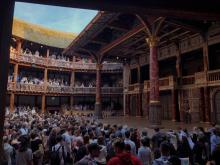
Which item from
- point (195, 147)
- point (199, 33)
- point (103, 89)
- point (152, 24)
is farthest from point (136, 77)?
point (195, 147)

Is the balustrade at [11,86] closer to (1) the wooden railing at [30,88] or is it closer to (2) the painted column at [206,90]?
(1) the wooden railing at [30,88]

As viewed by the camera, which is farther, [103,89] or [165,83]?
[103,89]

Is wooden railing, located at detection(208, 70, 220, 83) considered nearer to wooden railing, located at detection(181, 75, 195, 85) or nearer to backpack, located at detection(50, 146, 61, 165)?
wooden railing, located at detection(181, 75, 195, 85)

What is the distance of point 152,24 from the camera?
1595cm

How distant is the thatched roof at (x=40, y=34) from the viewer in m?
30.2

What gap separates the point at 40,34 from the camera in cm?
3353

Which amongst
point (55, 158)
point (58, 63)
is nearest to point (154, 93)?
point (55, 158)

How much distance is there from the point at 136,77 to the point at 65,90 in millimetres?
10452

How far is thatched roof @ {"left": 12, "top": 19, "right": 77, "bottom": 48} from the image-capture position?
30228 millimetres

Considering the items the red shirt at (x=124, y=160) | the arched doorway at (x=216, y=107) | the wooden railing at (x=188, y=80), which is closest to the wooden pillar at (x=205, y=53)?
the wooden railing at (x=188, y=80)

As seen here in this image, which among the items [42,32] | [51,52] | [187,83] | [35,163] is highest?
[42,32]

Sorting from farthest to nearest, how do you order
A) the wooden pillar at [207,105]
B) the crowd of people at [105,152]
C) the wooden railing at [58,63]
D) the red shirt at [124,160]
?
the wooden railing at [58,63] → the wooden pillar at [207,105] → the crowd of people at [105,152] → the red shirt at [124,160]

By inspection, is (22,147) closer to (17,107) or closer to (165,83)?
(165,83)

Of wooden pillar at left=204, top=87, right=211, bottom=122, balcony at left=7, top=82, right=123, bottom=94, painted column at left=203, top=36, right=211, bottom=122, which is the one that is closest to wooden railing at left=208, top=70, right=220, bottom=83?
painted column at left=203, top=36, right=211, bottom=122
